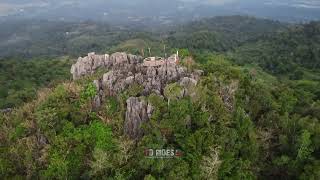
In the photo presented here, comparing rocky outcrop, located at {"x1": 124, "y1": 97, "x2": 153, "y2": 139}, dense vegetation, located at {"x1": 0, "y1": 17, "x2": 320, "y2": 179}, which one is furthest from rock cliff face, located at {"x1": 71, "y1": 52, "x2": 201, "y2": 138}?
dense vegetation, located at {"x1": 0, "y1": 17, "x2": 320, "y2": 179}

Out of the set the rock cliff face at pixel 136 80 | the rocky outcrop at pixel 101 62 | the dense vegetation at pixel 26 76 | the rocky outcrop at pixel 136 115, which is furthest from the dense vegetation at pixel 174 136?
the dense vegetation at pixel 26 76

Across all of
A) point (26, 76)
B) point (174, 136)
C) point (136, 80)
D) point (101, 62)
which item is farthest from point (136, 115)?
point (26, 76)

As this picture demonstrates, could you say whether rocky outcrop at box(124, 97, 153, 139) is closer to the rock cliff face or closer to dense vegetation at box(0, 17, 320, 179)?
the rock cliff face

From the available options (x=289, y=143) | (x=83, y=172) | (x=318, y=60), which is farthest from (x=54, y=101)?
(x=318, y=60)

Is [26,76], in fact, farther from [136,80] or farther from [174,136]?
[174,136]

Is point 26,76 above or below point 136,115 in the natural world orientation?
below

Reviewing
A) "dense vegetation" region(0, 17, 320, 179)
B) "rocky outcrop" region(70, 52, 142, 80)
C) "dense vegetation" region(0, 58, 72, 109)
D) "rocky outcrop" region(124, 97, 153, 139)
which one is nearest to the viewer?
"dense vegetation" region(0, 17, 320, 179)

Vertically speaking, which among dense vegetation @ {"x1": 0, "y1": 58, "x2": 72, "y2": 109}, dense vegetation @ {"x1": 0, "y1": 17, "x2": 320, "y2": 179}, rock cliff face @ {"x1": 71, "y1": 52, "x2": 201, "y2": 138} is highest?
rock cliff face @ {"x1": 71, "y1": 52, "x2": 201, "y2": 138}

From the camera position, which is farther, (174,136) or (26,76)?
(26,76)
